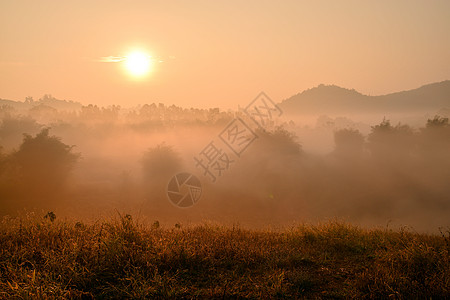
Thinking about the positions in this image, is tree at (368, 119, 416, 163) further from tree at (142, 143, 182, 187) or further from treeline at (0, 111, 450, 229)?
tree at (142, 143, 182, 187)

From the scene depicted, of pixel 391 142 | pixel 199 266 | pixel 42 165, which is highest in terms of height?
pixel 42 165

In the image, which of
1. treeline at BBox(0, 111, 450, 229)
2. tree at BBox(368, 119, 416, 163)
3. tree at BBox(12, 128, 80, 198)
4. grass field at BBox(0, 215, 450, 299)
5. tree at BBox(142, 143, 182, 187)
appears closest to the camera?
grass field at BBox(0, 215, 450, 299)

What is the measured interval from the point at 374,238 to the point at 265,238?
3765 mm

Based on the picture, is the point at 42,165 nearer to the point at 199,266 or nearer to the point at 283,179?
the point at 283,179

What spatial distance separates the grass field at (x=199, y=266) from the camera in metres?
6.39

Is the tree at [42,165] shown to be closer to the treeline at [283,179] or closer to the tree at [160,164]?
the treeline at [283,179]

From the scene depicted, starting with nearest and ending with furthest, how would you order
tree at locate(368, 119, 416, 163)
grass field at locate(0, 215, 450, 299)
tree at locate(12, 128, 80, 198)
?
grass field at locate(0, 215, 450, 299) < tree at locate(12, 128, 80, 198) < tree at locate(368, 119, 416, 163)

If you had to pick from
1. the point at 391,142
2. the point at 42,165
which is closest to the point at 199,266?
the point at 42,165

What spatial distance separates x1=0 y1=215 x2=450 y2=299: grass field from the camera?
6.39 metres

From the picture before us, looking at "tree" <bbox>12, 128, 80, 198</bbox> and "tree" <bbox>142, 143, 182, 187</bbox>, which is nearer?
"tree" <bbox>12, 128, 80, 198</bbox>

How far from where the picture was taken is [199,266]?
310 inches

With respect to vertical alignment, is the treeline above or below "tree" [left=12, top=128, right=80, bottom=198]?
below

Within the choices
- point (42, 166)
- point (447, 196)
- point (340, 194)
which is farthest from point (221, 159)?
point (447, 196)

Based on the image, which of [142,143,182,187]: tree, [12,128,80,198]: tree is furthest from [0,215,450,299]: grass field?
[142,143,182,187]: tree
